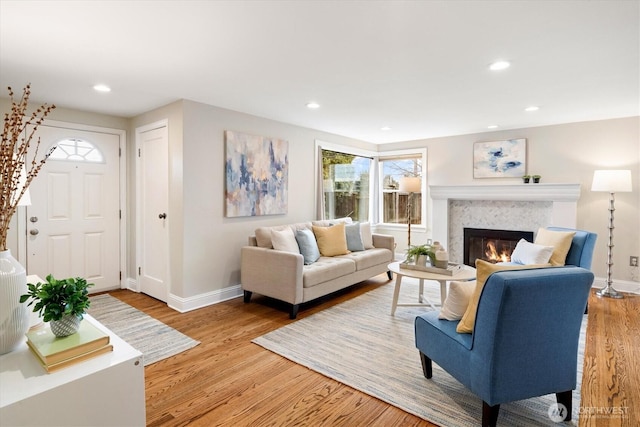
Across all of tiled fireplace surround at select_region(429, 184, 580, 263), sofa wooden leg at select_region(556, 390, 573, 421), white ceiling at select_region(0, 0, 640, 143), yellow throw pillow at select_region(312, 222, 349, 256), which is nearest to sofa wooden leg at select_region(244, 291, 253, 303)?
yellow throw pillow at select_region(312, 222, 349, 256)

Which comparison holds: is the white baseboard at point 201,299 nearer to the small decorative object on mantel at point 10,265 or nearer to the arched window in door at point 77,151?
the arched window in door at point 77,151

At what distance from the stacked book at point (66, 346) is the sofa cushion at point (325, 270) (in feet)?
7.36

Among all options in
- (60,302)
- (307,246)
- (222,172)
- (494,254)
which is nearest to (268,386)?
(60,302)

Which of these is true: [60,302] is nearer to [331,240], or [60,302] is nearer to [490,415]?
[490,415]

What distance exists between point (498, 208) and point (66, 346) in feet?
17.7

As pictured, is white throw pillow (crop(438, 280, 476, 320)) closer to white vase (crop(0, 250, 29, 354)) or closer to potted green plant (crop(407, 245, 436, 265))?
potted green plant (crop(407, 245, 436, 265))

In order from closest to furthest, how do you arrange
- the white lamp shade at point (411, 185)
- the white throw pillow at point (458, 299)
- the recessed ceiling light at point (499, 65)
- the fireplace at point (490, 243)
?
1. the white throw pillow at point (458, 299)
2. the recessed ceiling light at point (499, 65)
3. the fireplace at point (490, 243)
4. the white lamp shade at point (411, 185)

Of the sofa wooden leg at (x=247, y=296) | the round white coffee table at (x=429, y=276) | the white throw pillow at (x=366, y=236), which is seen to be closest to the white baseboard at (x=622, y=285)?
the round white coffee table at (x=429, y=276)

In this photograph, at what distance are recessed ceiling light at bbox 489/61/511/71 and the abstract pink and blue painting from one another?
104 inches

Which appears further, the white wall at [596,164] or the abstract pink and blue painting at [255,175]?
the white wall at [596,164]

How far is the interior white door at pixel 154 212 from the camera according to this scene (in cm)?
378

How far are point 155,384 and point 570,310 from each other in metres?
2.49

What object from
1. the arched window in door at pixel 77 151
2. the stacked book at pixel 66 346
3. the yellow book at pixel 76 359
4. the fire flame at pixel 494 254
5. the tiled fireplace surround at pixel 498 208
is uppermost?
the arched window in door at pixel 77 151

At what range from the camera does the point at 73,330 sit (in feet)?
4.25
